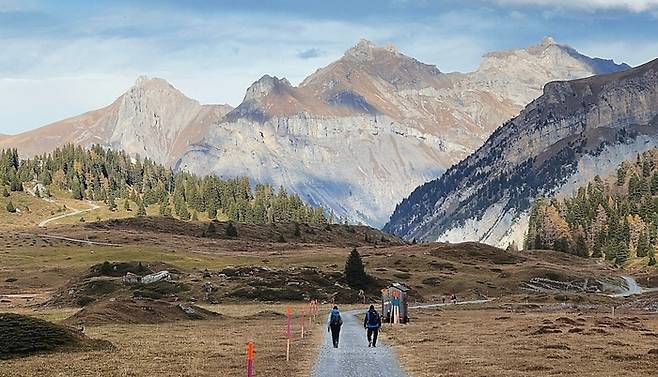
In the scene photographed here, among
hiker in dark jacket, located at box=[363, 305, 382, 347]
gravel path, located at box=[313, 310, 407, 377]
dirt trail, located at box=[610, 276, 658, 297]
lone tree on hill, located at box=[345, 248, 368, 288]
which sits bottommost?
dirt trail, located at box=[610, 276, 658, 297]

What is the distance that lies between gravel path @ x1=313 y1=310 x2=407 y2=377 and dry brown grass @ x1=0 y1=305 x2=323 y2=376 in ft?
2.91

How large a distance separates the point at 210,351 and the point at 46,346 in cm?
958

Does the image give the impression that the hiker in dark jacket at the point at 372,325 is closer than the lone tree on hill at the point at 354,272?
Yes

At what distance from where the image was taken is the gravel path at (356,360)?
36.2 metres

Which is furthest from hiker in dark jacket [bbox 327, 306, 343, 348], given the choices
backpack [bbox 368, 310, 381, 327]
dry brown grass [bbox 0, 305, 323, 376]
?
backpack [bbox 368, 310, 381, 327]

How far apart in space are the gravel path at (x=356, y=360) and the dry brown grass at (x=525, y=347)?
991mm

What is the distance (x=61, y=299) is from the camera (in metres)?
99.4

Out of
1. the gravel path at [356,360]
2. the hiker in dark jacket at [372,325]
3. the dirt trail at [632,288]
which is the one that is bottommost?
the dirt trail at [632,288]

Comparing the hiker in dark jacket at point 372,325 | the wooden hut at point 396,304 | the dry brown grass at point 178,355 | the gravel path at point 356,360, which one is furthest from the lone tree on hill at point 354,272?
the hiker in dark jacket at point 372,325

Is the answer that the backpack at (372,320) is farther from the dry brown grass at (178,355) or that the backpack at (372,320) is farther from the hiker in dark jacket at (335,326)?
the dry brown grass at (178,355)

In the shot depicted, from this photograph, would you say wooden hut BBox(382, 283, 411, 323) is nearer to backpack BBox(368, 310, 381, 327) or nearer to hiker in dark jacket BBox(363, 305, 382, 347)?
hiker in dark jacket BBox(363, 305, 382, 347)

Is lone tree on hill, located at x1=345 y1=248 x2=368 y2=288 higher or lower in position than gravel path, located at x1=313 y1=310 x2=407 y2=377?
higher

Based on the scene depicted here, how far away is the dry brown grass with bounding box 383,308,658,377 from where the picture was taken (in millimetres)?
38188

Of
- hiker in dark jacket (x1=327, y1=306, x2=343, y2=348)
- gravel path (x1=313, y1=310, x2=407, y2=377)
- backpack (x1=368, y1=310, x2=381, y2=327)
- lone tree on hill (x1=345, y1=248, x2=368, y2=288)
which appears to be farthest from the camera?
lone tree on hill (x1=345, y1=248, x2=368, y2=288)
